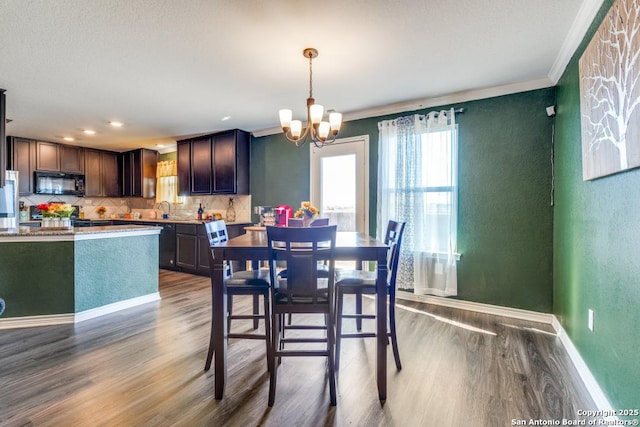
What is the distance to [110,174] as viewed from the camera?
20.8ft

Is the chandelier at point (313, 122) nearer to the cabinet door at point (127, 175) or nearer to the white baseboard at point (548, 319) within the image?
the white baseboard at point (548, 319)

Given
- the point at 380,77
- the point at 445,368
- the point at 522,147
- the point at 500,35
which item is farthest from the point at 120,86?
the point at 522,147

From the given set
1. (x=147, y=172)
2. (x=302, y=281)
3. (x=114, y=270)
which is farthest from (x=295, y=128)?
(x=147, y=172)

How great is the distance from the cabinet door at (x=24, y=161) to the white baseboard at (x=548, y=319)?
6.36m

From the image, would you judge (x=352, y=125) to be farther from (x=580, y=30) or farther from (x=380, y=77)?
(x=580, y=30)

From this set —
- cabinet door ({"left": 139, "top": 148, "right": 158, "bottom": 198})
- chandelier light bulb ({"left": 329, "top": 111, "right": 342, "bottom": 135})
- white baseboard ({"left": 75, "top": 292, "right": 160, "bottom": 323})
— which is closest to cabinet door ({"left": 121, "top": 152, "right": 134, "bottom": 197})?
cabinet door ({"left": 139, "top": 148, "right": 158, "bottom": 198})

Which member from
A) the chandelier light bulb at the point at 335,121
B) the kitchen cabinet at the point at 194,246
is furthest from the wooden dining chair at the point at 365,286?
the kitchen cabinet at the point at 194,246

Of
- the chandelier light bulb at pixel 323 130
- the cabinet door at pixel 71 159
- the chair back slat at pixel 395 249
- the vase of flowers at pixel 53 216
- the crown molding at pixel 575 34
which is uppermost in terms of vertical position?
the crown molding at pixel 575 34

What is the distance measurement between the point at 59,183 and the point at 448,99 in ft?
22.0


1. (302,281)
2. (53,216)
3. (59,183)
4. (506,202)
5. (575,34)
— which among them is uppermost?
(575,34)

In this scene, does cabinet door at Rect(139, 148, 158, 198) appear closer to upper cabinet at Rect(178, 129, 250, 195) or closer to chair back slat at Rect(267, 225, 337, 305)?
upper cabinet at Rect(178, 129, 250, 195)

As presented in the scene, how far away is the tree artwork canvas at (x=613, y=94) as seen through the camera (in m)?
1.34

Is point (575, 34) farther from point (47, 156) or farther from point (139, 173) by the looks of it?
point (47, 156)

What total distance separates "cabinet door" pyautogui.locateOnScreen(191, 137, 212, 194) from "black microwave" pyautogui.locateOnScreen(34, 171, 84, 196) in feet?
8.24
